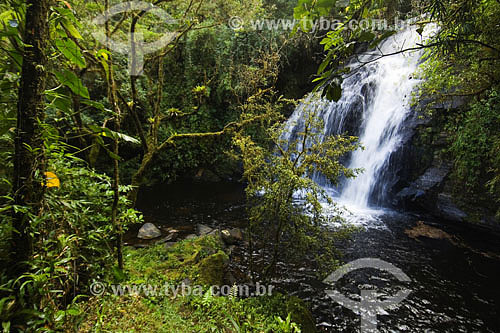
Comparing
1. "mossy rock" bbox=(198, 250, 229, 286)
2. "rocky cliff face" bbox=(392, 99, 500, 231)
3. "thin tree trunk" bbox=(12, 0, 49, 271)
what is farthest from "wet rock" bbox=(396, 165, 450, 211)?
"thin tree trunk" bbox=(12, 0, 49, 271)

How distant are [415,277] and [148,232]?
229 inches

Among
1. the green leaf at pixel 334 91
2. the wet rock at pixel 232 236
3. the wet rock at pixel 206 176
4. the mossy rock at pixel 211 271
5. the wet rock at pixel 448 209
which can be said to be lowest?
the wet rock at pixel 232 236

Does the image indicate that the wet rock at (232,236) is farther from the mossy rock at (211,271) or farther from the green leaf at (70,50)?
the green leaf at (70,50)

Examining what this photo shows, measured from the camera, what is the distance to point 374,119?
8547 mm

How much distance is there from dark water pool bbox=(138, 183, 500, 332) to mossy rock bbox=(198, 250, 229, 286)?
110cm

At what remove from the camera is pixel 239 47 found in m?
10.1

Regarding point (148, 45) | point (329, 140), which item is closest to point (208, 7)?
point (148, 45)

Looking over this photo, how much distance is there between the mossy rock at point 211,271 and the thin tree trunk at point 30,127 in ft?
9.02

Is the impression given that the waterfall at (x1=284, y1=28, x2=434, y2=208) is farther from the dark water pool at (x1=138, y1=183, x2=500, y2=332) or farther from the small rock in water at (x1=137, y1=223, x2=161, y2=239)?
the small rock in water at (x1=137, y1=223, x2=161, y2=239)

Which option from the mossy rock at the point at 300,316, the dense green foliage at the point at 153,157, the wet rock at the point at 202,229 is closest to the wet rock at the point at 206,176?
the dense green foliage at the point at 153,157

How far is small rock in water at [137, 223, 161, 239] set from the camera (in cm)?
536

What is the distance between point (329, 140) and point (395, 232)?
4.35 meters

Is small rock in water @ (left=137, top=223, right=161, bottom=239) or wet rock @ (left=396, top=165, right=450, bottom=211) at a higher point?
wet rock @ (left=396, top=165, right=450, bottom=211)

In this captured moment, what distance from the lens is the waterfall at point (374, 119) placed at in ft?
25.1
